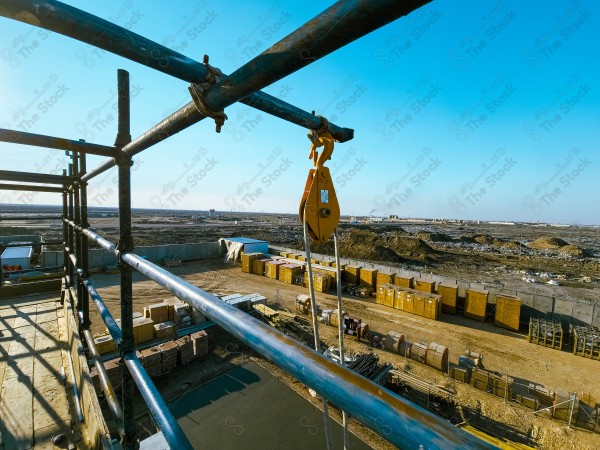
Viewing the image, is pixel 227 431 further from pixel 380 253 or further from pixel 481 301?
pixel 380 253

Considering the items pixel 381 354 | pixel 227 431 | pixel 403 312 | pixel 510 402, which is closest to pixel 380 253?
pixel 403 312

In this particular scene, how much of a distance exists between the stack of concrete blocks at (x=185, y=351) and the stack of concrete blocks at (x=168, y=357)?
0.76ft

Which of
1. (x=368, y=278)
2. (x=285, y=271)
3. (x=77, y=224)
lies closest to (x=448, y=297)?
(x=368, y=278)

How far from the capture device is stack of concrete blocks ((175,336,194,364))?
1189cm

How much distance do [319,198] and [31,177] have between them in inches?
158

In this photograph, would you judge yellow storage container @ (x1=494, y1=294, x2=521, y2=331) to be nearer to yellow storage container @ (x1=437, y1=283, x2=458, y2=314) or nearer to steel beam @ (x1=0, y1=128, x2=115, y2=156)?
yellow storage container @ (x1=437, y1=283, x2=458, y2=314)

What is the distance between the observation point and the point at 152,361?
35.7 ft

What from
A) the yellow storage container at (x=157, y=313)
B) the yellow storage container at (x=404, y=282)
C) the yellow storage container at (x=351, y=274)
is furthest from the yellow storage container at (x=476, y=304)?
the yellow storage container at (x=157, y=313)

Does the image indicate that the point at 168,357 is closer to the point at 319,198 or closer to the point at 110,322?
the point at 110,322

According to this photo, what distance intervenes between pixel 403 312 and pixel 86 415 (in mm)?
18657

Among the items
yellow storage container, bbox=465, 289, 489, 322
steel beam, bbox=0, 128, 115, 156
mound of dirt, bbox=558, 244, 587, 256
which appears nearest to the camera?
steel beam, bbox=0, 128, 115, 156

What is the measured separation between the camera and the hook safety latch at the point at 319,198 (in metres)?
2.18

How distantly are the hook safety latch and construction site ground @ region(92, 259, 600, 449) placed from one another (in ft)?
32.6

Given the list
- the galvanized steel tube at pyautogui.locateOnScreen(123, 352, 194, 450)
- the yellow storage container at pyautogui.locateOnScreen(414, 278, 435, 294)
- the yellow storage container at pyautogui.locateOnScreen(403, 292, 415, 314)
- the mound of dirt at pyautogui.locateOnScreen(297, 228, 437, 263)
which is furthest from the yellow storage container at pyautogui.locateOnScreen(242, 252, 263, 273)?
the galvanized steel tube at pyautogui.locateOnScreen(123, 352, 194, 450)
